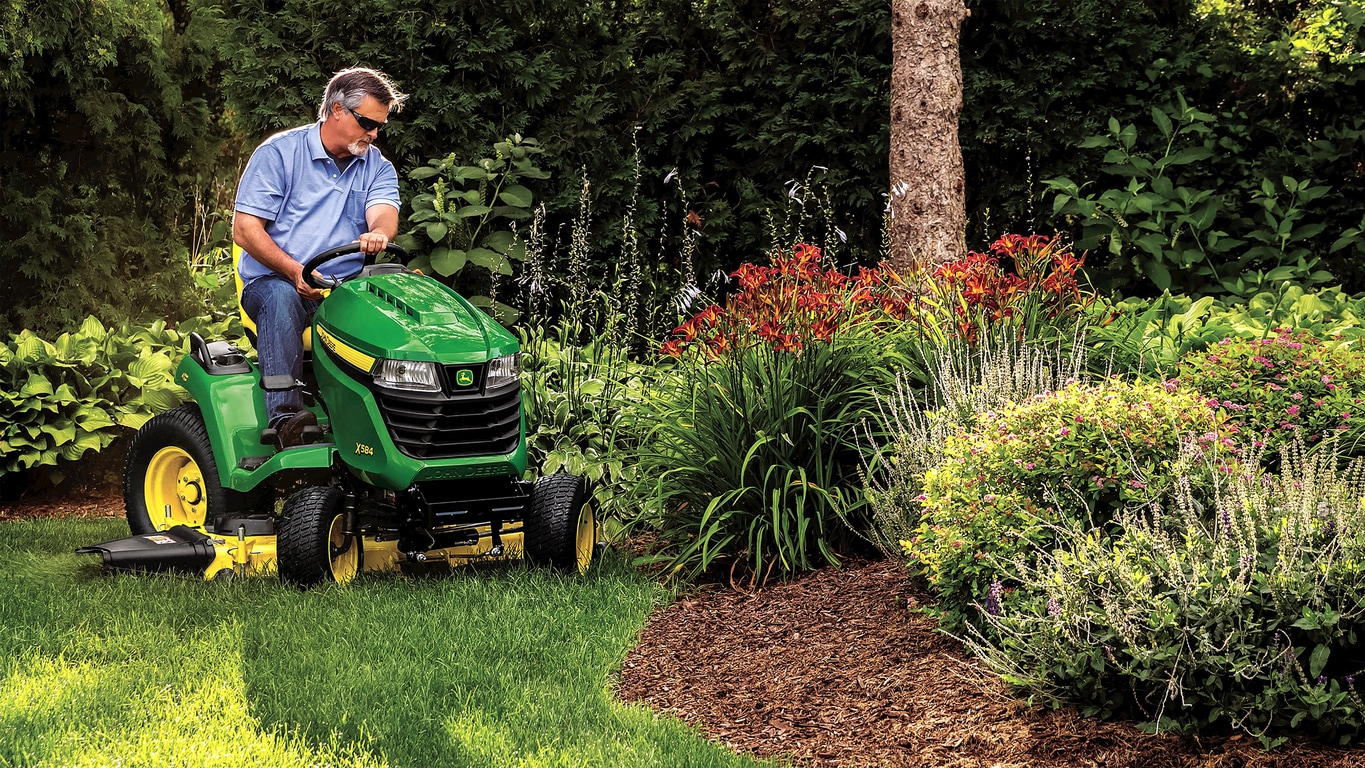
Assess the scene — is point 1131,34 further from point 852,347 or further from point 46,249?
point 46,249

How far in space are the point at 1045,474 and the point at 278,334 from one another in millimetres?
2608

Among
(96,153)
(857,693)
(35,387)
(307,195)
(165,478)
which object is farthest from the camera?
(96,153)

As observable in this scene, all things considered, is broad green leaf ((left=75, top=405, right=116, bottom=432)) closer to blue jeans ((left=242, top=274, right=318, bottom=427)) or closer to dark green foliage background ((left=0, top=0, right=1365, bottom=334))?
dark green foliage background ((left=0, top=0, right=1365, bottom=334))

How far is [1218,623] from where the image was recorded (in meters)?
2.90

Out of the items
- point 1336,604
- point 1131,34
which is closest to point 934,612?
point 1336,604

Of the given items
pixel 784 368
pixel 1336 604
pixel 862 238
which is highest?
pixel 862 238

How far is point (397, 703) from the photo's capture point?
10.8ft

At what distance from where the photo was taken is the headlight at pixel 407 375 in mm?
4211

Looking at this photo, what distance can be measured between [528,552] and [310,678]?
49.5 inches

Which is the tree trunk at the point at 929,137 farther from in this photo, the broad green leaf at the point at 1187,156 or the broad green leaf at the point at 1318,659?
the broad green leaf at the point at 1318,659

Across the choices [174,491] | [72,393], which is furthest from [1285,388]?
[72,393]

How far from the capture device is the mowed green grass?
9.78 feet

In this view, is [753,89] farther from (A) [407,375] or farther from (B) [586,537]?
(A) [407,375]

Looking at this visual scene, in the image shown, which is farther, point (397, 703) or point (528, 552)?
point (528, 552)
